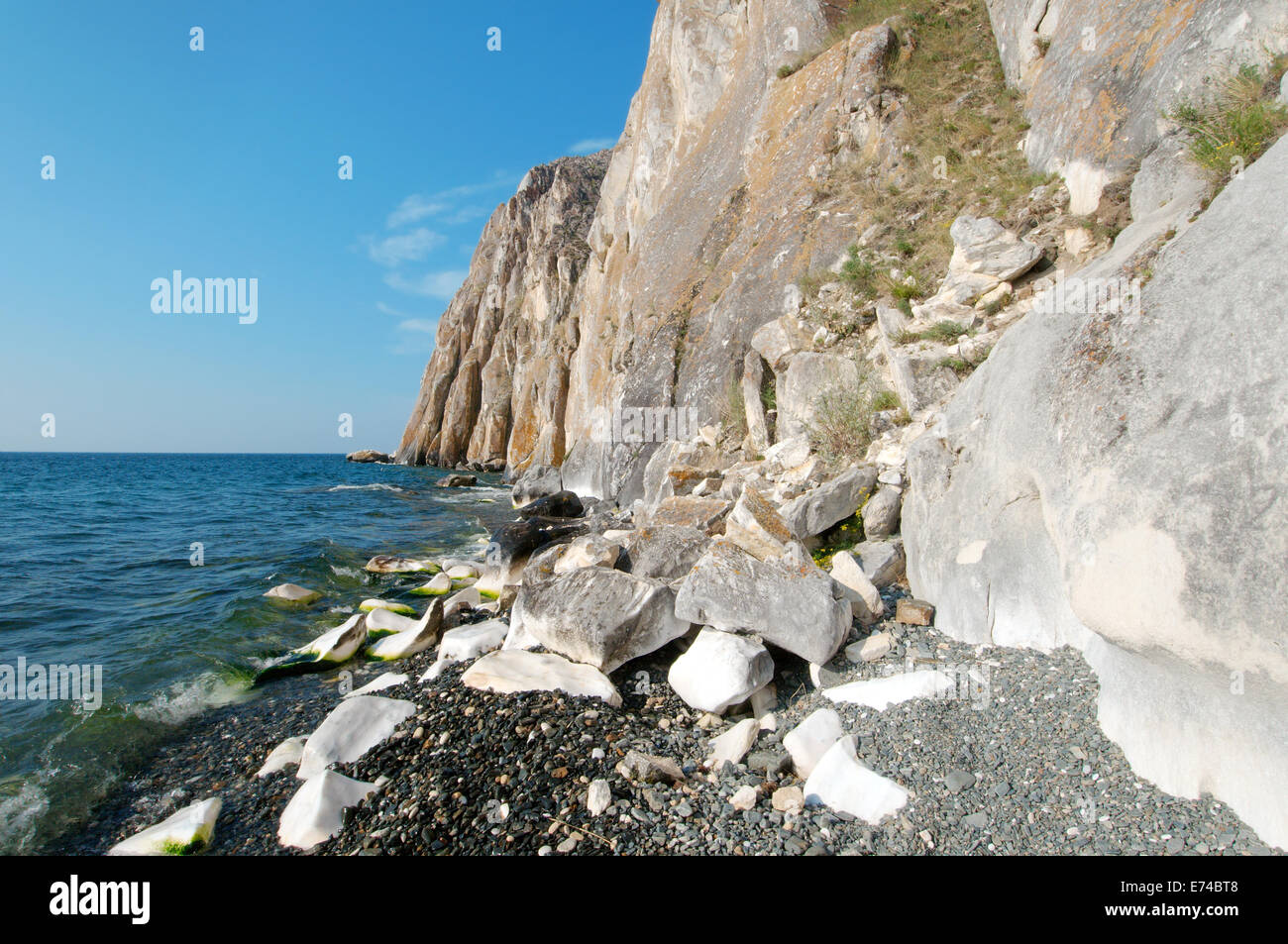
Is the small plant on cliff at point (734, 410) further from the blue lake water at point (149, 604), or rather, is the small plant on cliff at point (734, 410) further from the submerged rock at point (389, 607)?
the blue lake water at point (149, 604)

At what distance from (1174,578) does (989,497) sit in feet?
6.71

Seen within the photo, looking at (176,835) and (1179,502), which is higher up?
(1179,502)

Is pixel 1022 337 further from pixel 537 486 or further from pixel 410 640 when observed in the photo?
pixel 537 486

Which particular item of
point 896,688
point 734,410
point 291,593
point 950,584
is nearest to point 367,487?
point 291,593

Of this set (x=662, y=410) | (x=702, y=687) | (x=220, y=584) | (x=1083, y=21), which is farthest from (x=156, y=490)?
(x=1083, y=21)

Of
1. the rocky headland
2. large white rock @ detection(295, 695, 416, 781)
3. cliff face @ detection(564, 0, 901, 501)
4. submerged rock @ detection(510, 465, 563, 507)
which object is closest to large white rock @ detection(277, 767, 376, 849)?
the rocky headland

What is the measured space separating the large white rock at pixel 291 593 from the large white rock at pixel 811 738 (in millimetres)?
11109

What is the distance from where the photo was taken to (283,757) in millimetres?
5656

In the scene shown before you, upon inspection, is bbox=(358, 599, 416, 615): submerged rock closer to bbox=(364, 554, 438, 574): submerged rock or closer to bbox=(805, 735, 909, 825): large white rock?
bbox=(364, 554, 438, 574): submerged rock

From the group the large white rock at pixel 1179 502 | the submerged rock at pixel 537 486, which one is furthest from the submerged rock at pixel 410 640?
the submerged rock at pixel 537 486

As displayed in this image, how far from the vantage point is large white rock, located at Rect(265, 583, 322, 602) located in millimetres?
11961

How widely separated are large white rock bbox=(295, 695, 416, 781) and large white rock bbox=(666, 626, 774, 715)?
262cm

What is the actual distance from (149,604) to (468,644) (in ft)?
28.7

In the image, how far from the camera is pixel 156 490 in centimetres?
3941
